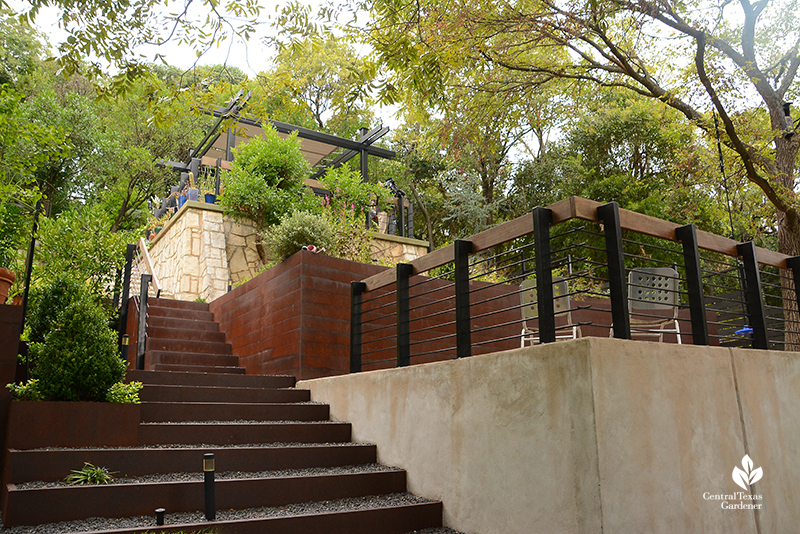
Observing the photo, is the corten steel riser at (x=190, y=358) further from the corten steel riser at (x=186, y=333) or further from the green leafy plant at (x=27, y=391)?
the green leafy plant at (x=27, y=391)

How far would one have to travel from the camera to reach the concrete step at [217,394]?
16.9ft

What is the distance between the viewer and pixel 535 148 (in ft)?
63.7

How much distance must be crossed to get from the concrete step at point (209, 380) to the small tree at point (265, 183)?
4803mm

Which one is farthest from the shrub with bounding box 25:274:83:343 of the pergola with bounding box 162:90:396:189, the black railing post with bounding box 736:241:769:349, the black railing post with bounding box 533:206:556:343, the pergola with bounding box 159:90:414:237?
the pergola with bounding box 162:90:396:189

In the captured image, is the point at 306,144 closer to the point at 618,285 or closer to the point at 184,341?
the point at 184,341

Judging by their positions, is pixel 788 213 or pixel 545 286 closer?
pixel 545 286

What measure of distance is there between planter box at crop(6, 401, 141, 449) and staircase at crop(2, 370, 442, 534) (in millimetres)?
148

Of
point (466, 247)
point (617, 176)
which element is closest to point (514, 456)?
point (466, 247)

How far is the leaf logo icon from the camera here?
3.68 metres

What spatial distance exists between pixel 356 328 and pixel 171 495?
2.49 meters

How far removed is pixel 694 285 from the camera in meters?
3.94

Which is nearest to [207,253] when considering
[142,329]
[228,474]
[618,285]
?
[142,329]

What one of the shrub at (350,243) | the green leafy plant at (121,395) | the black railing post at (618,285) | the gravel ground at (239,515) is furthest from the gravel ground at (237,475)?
the shrub at (350,243)

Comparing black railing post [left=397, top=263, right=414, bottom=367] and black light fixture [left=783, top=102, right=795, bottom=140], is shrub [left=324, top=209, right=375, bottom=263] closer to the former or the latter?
black railing post [left=397, top=263, right=414, bottom=367]
